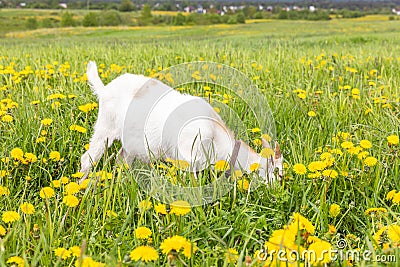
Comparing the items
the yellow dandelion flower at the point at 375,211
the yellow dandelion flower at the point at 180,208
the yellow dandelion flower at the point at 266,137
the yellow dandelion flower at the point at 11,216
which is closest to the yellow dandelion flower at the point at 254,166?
the yellow dandelion flower at the point at 266,137

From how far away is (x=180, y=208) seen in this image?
219 cm

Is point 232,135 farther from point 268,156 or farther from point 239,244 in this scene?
point 239,244

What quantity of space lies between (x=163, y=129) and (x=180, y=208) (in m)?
1.10

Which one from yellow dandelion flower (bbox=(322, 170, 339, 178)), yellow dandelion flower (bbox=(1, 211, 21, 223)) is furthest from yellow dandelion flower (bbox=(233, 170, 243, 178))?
yellow dandelion flower (bbox=(1, 211, 21, 223))

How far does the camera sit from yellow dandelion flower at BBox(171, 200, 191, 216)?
215 cm

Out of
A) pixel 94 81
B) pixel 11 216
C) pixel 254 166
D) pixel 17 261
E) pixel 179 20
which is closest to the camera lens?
pixel 17 261

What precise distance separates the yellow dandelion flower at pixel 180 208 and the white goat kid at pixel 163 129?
496 mm

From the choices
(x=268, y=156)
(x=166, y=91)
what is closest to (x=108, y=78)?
(x=166, y=91)

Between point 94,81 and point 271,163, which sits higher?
point 94,81

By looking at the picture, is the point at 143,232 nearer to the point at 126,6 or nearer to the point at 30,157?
the point at 30,157

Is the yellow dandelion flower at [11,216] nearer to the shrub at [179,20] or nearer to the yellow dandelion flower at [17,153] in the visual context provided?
the yellow dandelion flower at [17,153]

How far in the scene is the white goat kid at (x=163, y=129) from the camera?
2.96 m

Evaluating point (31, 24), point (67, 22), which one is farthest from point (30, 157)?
point (31, 24)

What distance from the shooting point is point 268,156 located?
2906 millimetres
